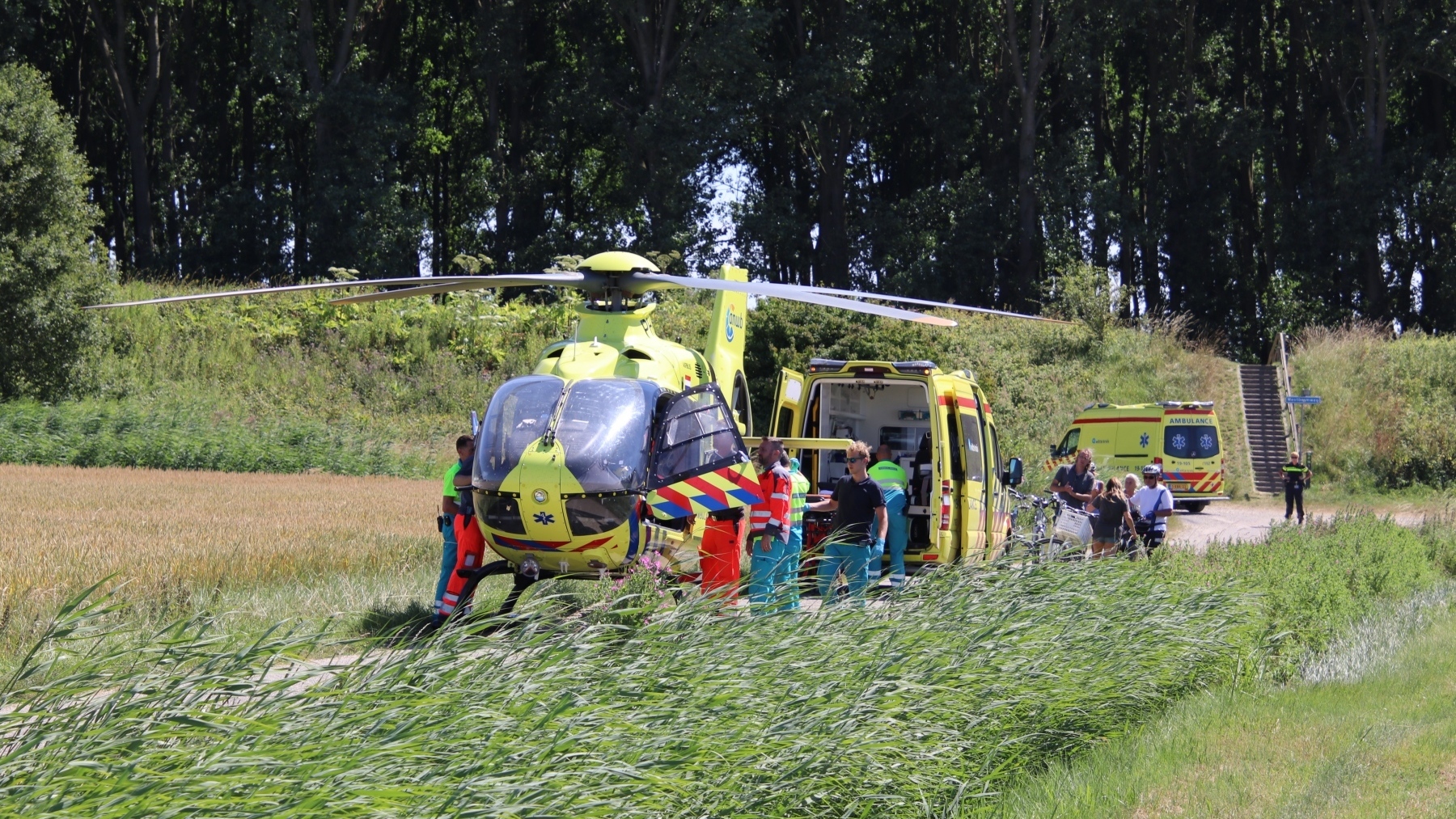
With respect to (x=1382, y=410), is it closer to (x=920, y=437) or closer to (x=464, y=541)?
(x=920, y=437)

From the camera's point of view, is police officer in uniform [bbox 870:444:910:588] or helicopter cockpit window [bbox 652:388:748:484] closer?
helicopter cockpit window [bbox 652:388:748:484]

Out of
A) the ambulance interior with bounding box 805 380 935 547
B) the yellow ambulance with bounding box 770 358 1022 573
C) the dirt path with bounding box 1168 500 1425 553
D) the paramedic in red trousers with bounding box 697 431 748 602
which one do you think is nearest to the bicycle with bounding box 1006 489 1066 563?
the yellow ambulance with bounding box 770 358 1022 573

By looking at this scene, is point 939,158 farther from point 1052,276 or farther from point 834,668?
point 834,668

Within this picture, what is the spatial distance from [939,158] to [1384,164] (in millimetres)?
16753

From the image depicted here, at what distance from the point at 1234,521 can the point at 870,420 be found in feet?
46.3

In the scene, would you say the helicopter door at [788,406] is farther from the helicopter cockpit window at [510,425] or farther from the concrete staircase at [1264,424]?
the concrete staircase at [1264,424]

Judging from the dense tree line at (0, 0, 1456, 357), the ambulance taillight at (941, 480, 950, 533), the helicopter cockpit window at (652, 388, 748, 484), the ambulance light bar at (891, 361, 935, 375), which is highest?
the dense tree line at (0, 0, 1456, 357)

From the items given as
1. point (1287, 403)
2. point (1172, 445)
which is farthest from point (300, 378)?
point (1287, 403)

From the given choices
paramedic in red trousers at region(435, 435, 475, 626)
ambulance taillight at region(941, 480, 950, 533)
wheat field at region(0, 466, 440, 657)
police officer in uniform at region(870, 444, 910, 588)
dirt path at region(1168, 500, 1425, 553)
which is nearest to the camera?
paramedic in red trousers at region(435, 435, 475, 626)

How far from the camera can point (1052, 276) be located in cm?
4362

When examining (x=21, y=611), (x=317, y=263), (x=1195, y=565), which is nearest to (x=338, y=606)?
(x=21, y=611)

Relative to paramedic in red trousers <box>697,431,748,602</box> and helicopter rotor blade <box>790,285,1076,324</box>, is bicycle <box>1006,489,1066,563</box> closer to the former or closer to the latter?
helicopter rotor blade <box>790,285,1076,324</box>

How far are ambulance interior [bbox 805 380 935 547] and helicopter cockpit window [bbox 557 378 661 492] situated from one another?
197 inches

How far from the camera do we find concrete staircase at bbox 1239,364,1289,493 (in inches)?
1330
